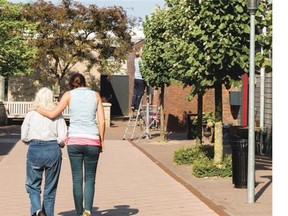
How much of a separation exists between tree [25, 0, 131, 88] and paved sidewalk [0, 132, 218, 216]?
61.6 feet

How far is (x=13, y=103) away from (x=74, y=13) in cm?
618

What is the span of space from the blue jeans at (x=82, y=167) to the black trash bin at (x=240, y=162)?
4089 millimetres

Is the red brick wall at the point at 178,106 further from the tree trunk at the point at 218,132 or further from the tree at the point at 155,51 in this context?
the tree trunk at the point at 218,132

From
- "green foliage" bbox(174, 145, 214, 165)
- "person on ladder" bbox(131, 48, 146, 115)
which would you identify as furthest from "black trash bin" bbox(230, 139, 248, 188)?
"person on ladder" bbox(131, 48, 146, 115)

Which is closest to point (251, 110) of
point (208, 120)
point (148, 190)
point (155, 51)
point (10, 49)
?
point (148, 190)

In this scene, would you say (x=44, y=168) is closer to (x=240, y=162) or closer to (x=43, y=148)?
(x=43, y=148)

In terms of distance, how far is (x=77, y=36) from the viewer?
122 feet

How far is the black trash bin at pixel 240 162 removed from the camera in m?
11.6

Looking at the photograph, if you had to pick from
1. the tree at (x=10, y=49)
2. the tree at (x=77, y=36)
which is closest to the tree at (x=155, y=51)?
the tree at (x=10, y=49)

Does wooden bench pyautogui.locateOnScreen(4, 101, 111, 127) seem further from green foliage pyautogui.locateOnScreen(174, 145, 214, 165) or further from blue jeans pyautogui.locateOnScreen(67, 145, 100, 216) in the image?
blue jeans pyautogui.locateOnScreen(67, 145, 100, 216)

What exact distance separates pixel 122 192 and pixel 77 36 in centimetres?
2620

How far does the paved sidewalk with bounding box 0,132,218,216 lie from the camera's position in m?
9.84

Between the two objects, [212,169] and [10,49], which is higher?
[10,49]

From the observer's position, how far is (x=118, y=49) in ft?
124
